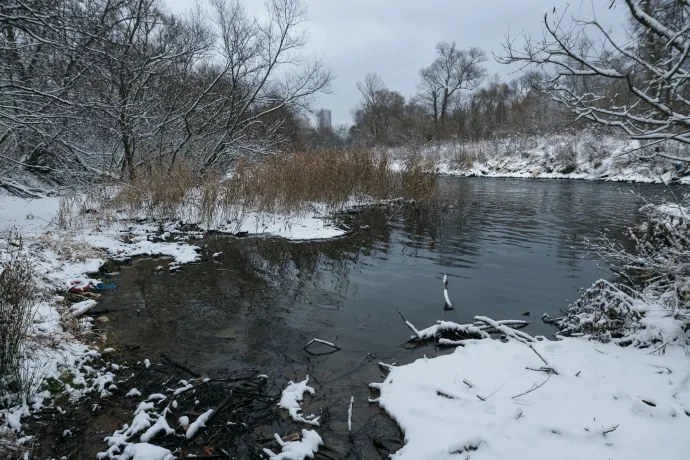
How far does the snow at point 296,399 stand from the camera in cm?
288

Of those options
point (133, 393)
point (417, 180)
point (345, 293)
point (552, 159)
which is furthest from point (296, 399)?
point (552, 159)

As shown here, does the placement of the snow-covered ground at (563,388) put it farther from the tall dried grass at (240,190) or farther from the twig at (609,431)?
the tall dried grass at (240,190)

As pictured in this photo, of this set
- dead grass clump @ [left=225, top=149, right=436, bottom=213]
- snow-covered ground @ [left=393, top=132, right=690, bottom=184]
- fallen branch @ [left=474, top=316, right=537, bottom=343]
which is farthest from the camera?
snow-covered ground @ [left=393, top=132, right=690, bottom=184]

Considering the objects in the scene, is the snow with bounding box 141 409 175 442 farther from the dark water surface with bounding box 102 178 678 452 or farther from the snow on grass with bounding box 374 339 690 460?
the snow on grass with bounding box 374 339 690 460

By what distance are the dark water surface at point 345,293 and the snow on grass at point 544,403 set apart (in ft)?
1.20

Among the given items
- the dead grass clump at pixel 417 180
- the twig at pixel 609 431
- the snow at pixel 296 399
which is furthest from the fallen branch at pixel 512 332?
the dead grass clump at pixel 417 180

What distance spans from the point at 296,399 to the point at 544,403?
6.23 feet

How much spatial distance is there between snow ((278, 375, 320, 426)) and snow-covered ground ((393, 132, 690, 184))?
15.9 meters

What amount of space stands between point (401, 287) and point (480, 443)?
3.63 meters

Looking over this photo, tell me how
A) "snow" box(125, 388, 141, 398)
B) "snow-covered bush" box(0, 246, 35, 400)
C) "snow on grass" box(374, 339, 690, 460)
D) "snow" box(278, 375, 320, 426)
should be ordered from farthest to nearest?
1. "snow" box(125, 388, 141, 398)
2. "snow" box(278, 375, 320, 426)
3. "snow-covered bush" box(0, 246, 35, 400)
4. "snow on grass" box(374, 339, 690, 460)

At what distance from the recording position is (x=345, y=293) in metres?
5.85

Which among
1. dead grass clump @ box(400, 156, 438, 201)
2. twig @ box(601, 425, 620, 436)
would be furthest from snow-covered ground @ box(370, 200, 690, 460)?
dead grass clump @ box(400, 156, 438, 201)

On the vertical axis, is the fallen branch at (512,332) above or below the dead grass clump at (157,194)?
below

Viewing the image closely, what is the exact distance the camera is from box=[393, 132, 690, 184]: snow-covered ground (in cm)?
1833
